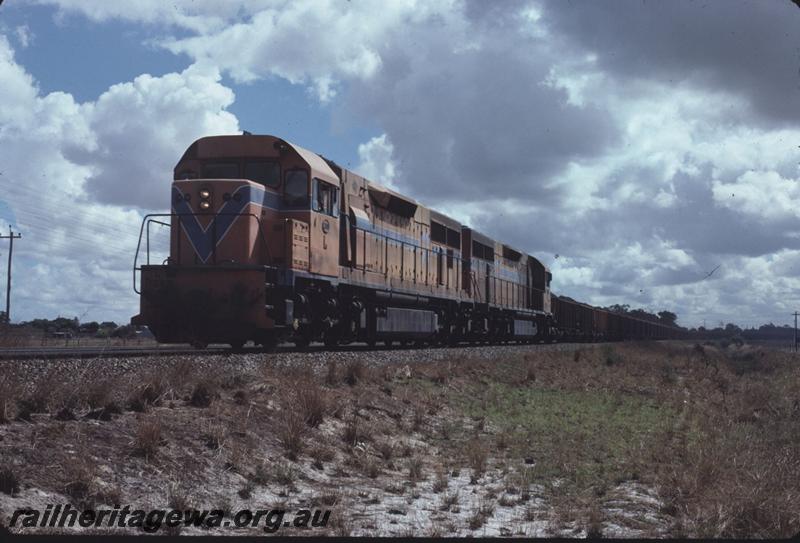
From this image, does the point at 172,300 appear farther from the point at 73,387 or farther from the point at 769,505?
the point at 769,505

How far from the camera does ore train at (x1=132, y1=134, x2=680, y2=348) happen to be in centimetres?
1534

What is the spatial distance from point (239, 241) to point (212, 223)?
0.69 meters

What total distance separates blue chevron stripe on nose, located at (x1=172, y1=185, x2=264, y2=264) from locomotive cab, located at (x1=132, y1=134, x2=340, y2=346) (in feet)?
0.07

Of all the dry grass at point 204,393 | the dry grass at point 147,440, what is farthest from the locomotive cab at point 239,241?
the dry grass at point 147,440

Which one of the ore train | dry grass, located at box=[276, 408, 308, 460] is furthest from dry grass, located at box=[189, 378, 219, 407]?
the ore train

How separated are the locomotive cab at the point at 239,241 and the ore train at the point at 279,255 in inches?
0.9

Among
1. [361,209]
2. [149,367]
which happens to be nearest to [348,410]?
[149,367]

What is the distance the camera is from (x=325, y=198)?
60.4ft

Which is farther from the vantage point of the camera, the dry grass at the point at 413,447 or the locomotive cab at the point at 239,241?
the locomotive cab at the point at 239,241

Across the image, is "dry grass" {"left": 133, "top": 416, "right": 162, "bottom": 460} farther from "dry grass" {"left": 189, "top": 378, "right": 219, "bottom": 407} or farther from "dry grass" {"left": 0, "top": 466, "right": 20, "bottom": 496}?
"dry grass" {"left": 189, "top": 378, "right": 219, "bottom": 407}

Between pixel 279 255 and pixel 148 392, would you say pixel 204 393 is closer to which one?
pixel 148 392

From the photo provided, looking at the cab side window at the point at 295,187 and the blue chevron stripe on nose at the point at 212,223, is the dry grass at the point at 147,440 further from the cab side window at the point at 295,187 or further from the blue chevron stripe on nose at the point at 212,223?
the cab side window at the point at 295,187

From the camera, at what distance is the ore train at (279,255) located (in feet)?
50.3

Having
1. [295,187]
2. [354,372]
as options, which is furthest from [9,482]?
[295,187]
